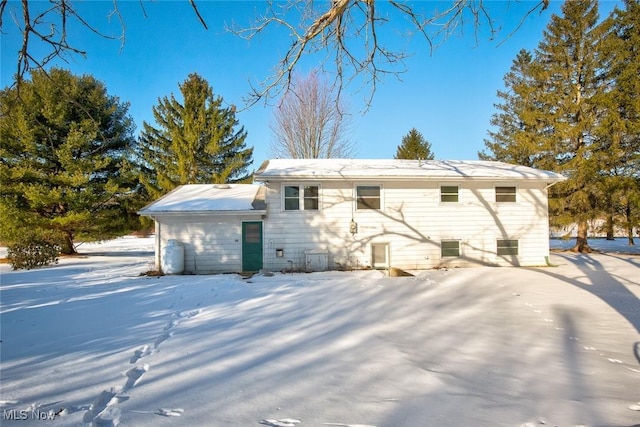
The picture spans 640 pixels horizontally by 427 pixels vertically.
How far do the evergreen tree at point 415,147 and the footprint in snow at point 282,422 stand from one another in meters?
29.0

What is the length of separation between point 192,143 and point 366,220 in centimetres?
1402

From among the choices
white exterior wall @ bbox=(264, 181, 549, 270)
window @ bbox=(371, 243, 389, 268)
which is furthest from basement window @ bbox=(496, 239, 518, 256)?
window @ bbox=(371, 243, 389, 268)

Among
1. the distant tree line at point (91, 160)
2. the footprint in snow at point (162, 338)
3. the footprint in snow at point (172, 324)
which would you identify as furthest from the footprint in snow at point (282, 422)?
the distant tree line at point (91, 160)

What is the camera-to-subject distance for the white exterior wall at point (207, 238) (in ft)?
38.5

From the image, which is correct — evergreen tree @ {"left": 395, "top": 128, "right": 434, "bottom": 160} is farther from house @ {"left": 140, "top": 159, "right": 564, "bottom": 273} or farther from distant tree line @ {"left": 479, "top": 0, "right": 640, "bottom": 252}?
house @ {"left": 140, "top": 159, "right": 564, "bottom": 273}

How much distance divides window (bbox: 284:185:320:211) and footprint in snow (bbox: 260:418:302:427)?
9.46 metres

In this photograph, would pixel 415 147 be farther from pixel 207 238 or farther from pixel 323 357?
pixel 323 357

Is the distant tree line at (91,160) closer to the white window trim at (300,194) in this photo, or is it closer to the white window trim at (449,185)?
the white window trim at (300,194)

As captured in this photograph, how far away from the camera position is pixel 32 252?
12.9 m

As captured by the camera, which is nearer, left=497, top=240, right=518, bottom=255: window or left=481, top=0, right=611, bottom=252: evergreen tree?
left=497, top=240, right=518, bottom=255: window

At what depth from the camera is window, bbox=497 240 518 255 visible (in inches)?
500

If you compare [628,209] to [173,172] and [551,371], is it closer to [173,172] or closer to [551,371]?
[551,371]

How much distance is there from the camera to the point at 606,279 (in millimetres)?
9094

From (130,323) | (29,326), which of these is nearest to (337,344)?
(130,323)
